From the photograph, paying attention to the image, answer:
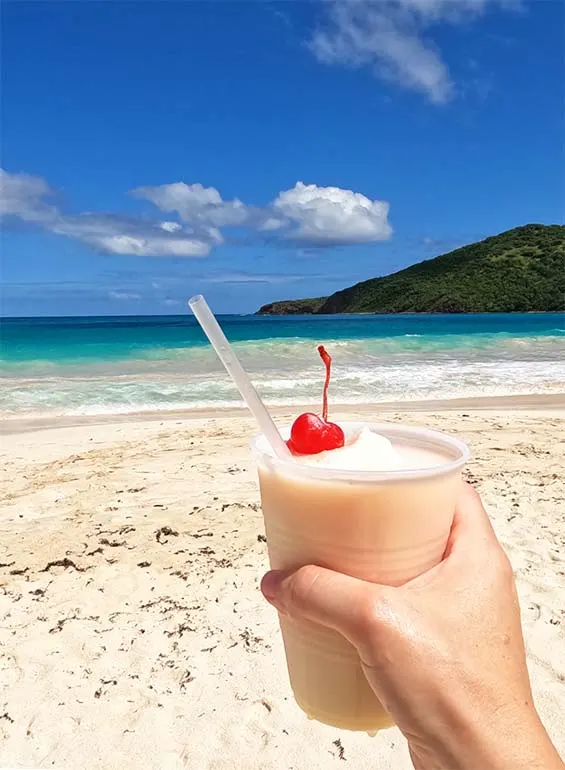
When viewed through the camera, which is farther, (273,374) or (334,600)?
(273,374)

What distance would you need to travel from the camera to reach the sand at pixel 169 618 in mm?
2641

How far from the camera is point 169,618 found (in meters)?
3.48

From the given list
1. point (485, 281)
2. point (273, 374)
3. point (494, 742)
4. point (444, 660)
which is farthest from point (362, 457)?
point (485, 281)

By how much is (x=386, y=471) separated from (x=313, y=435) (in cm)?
20

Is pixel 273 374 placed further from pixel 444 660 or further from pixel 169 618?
pixel 444 660

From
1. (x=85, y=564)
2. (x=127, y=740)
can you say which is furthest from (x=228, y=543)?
(x=127, y=740)

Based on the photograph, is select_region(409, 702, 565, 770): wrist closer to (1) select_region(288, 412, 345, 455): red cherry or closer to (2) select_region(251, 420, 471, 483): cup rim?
(2) select_region(251, 420, 471, 483): cup rim

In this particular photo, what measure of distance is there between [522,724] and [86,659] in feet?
8.40

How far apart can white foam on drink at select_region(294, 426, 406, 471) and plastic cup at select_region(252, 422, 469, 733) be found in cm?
5

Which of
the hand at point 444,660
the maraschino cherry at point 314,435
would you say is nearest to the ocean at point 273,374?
the maraschino cherry at point 314,435

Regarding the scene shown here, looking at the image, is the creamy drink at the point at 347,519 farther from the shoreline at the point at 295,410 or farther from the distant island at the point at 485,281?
the distant island at the point at 485,281

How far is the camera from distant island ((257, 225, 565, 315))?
6328cm

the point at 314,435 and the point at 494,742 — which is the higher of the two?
the point at 314,435

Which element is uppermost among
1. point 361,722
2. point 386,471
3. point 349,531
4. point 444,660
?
point 386,471
